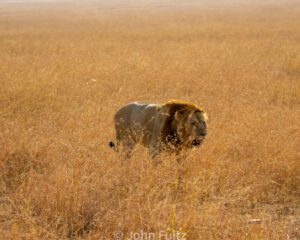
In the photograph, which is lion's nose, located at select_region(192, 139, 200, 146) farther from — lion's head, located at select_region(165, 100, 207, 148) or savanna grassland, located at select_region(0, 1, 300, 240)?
savanna grassland, located at select_region(0, 1, 300, 240)

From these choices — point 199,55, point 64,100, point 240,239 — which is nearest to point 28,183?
point 240,239

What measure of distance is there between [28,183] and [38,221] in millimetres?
726

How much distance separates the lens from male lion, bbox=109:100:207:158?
528cm

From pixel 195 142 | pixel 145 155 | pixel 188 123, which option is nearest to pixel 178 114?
pixel 188 123

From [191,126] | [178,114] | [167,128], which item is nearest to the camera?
[191,126]

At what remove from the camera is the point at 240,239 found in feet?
12.7

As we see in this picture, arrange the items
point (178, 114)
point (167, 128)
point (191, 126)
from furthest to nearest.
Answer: point (167, 128) → point (178, 114) → point (191, 126)

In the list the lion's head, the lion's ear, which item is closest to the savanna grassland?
the lion's head

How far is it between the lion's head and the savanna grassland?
0.93 feet

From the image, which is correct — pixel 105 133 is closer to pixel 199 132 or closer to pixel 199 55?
pixel 199 132

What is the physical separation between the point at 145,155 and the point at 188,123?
0.64 metres

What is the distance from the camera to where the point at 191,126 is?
526 centimetres

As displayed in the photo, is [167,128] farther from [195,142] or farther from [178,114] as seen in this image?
[195,142]

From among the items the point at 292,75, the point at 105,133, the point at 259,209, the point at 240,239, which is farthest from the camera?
the point at 292,75
